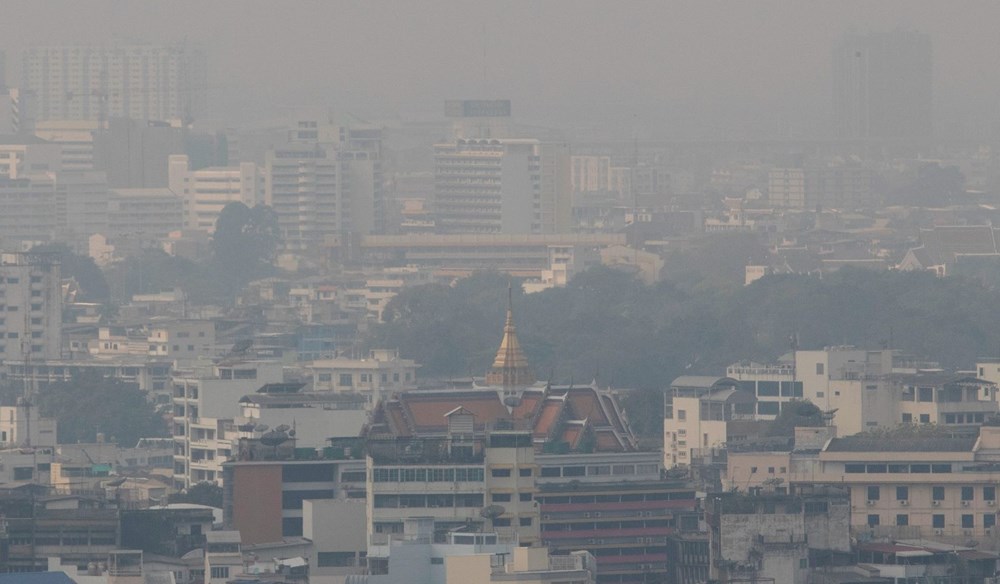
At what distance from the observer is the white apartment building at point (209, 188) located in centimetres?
18662

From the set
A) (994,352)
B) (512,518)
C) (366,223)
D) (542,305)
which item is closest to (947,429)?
(512,518)

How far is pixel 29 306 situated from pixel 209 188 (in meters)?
86.6

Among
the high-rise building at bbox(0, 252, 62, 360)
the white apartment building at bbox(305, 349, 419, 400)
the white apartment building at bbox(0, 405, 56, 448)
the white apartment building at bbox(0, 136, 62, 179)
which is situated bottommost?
the white apartment building at bbox(0, 405, 56, 448)

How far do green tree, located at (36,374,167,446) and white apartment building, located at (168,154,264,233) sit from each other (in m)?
96.0

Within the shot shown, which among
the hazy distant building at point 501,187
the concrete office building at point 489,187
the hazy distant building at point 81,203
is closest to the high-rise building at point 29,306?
the hazy distant building at point 81,203

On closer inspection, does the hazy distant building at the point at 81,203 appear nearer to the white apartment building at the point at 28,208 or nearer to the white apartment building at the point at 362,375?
the white apartment building at the point at 28,208

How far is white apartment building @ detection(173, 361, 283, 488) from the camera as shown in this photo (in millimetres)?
72000

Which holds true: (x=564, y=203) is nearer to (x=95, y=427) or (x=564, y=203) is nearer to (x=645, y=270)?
(x=645, y=270)

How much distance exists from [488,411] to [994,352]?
37267 millimetres

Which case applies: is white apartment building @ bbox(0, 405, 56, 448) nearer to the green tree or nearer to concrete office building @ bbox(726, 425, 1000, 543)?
the green tree

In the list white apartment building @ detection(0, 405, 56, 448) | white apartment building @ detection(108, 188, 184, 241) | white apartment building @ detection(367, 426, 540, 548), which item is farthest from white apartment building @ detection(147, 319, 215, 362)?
white apartment building @ detection(108, 188, 184, 241)

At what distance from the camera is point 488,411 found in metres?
64.1

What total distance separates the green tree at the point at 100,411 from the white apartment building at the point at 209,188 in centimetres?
9598

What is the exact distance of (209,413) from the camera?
74.5 metres
